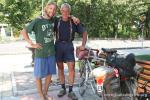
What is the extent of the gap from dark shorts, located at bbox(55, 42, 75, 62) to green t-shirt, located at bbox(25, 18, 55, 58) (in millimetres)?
372

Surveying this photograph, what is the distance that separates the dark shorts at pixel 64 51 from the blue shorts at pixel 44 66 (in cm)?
34

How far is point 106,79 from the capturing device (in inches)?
230

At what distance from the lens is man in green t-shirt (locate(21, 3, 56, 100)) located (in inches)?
277

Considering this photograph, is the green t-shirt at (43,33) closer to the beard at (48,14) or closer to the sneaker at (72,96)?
the beard at (48,14)

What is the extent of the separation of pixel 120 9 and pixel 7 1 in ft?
45.5

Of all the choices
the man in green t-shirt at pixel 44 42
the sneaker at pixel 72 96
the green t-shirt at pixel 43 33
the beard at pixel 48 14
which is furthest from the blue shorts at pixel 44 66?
the beard at pixel 48 14

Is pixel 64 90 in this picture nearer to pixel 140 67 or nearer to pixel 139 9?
pixel 140 67

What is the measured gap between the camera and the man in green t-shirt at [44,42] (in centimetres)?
703

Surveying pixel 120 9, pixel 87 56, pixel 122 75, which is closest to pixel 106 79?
pixel 122 75

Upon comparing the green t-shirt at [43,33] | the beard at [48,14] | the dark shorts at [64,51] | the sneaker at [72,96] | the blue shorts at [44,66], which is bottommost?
the sneaker at [72,96]

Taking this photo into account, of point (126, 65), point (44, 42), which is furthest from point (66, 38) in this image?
point (126, 65)

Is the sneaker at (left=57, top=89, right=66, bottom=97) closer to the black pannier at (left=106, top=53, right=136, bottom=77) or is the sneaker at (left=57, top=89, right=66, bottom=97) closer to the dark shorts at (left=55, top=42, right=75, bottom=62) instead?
the dark shorts at (left=55, top=42, right=75, bottom=62)

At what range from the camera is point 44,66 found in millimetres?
7230

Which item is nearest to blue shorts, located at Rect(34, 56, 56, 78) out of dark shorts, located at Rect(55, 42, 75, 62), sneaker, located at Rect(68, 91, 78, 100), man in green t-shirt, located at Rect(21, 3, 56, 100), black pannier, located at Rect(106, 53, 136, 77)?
man in green t-shirt, located at Rect(21, 3, 56, 100)
